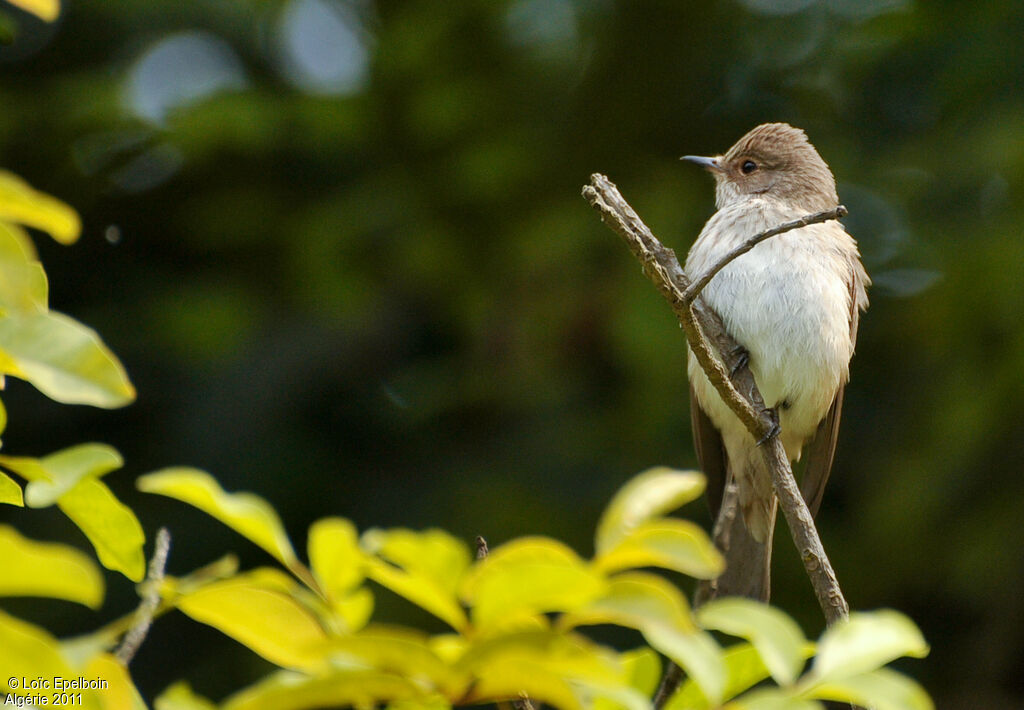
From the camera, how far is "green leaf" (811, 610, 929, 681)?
3.67 ft

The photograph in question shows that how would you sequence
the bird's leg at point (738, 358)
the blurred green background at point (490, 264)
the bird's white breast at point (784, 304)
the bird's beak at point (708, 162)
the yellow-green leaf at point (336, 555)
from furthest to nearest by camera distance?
the blurred green background at point (490, 264)
the bird's beak at point (708, 162)
the bird's white breast at point (784, 304)
the bird's leg at point (738, 358)
the yellow-green leaf at point (336, 555)

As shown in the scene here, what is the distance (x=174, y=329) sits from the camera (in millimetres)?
6590

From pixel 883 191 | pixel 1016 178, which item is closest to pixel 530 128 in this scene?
pixel 883 191

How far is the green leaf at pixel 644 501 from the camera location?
1.07 metres

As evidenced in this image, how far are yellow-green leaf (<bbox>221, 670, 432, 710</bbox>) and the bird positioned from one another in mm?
3779

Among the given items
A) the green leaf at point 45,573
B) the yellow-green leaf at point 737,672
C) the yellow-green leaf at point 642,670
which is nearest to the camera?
the green leaf at point 45,573

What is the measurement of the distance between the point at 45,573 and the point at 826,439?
471 centimetres

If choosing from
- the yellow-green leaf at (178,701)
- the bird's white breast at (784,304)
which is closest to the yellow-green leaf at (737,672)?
the yellow-green leaf at (178,701)

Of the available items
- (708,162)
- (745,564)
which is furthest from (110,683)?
(708,162)

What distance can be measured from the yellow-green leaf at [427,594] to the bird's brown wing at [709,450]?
4.23 m

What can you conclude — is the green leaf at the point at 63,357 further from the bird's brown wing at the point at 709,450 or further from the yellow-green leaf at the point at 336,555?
the bird's brown wing at the point at 709,450

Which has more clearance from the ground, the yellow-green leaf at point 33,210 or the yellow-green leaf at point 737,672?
the yellow-green leaf at point 33,210

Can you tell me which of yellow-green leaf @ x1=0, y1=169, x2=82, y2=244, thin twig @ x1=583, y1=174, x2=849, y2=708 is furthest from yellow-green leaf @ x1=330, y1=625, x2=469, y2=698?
thin twig @ x1=583, y1=174, x2=849, y2=708

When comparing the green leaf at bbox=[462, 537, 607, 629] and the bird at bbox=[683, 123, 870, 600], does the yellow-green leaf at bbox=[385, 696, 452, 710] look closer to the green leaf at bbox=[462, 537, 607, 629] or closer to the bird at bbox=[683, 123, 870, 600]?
the green leaf at bbox=[462, 537, 607, 629]
